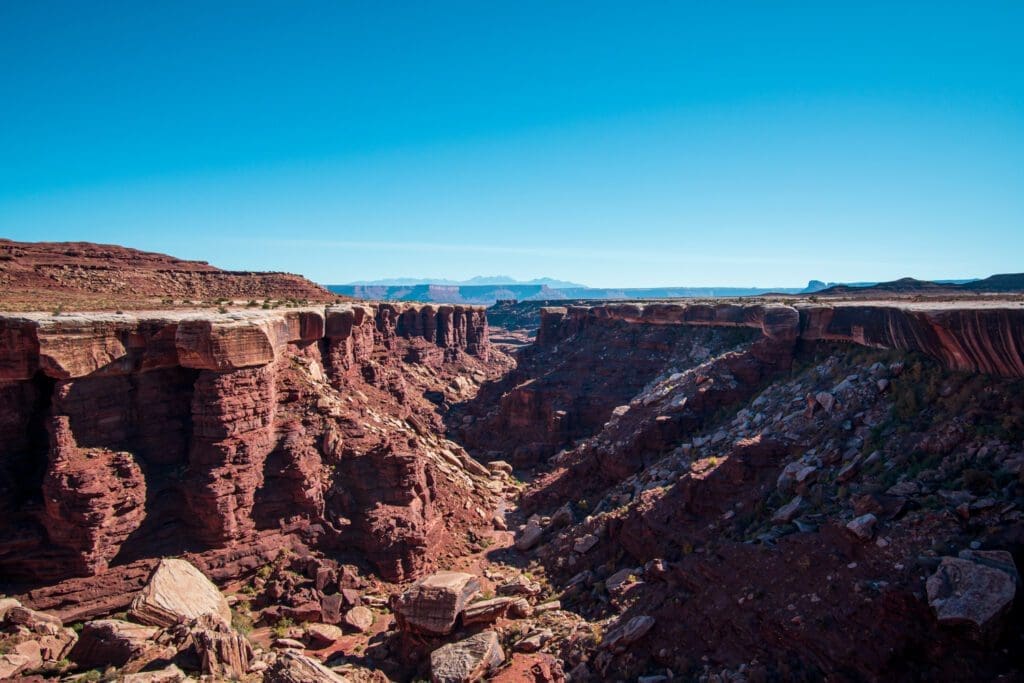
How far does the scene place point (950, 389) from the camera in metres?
13.9

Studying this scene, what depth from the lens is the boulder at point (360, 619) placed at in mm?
17703

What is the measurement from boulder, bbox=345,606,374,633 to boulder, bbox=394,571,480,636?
211 cm

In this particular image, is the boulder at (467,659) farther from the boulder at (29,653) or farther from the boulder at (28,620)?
the boulder at (28,620)

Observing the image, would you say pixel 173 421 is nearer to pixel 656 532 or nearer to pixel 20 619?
pixel 20 619

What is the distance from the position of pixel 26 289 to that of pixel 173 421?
1964 centimetres

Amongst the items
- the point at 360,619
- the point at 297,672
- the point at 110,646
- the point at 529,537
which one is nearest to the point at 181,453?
the point at 110,646

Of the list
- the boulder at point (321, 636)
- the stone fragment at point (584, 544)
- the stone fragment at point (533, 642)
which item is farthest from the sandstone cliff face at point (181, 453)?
the stone fragment at point (533, 642)

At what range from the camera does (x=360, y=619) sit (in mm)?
17953

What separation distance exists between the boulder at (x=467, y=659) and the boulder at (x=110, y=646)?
22.9 feet

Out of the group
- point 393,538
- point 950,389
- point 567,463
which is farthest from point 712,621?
point 567,463

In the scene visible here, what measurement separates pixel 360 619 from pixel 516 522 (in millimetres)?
10788

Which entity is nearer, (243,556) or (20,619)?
(20,619)

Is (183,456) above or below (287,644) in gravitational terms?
above

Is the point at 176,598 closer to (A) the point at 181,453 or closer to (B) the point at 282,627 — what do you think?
(B) the point at 282,627
